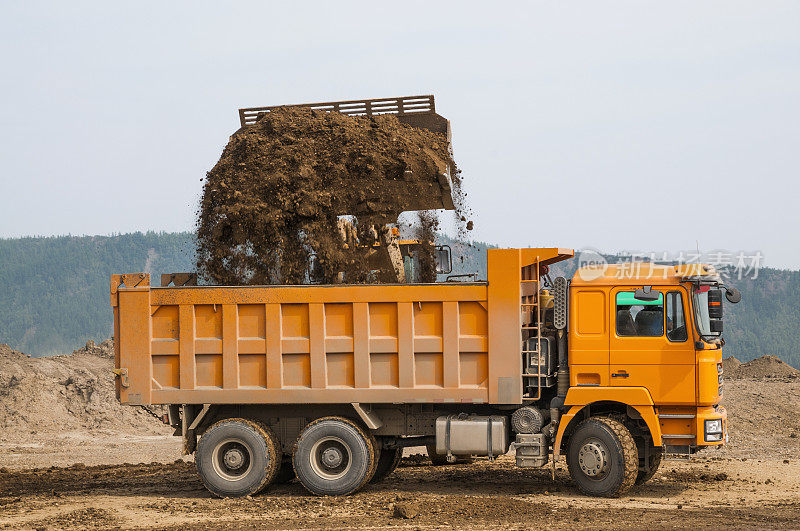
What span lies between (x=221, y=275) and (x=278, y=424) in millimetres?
2258

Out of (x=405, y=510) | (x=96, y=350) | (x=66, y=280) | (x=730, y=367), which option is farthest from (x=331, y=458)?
(x=66, y=280)

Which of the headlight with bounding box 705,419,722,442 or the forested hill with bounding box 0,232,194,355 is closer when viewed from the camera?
the headlight with bounding box 705,419,722,442

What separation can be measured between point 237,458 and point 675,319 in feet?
19.1

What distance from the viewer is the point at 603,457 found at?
11.5 metres

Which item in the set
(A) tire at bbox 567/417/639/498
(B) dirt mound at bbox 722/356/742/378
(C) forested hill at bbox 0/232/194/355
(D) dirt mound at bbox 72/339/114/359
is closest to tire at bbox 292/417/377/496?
(A) tire at bbox 567/417/639/498

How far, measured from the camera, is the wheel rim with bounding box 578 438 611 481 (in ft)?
37.7

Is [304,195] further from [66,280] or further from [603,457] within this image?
[66,280]

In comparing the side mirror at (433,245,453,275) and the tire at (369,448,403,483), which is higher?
the side mirror at (433,245,453,275)

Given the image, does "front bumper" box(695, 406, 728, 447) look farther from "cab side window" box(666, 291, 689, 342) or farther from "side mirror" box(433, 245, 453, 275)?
"side mirror" box(433, 245, 453, 275)

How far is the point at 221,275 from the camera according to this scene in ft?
43.0

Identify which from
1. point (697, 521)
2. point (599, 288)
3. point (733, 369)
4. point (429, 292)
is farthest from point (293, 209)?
point (733, 369)

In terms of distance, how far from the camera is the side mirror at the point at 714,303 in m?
11.3

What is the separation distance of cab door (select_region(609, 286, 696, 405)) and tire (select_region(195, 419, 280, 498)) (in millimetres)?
4505

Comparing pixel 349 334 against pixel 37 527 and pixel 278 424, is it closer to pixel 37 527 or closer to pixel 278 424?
pixel 278 424
